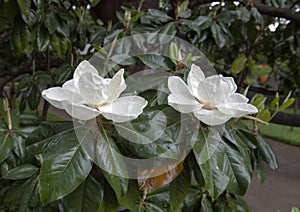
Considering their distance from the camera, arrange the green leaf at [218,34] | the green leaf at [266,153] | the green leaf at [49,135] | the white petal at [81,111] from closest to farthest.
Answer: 1. the white petal at [81,111]
2. the green leaf at [49,135]
3. the green leaf at [266,153]
4. the green leaf at [218,34]

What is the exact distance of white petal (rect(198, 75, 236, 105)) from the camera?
55 centimetres

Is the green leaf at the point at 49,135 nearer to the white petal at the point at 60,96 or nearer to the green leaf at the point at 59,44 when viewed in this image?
the white petal at the point at 60,96

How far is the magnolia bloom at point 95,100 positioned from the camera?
1.65 ft

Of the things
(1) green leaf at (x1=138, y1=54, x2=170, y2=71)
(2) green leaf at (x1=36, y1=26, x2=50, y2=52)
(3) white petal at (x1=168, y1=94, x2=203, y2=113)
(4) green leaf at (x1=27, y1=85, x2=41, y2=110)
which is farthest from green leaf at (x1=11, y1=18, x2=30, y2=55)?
(3) white petal at (x1=168, y1=94, x2=203, y2=113)

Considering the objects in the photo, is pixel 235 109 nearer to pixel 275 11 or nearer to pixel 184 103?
pixel 184 103

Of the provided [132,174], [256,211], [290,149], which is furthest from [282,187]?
[132,174]

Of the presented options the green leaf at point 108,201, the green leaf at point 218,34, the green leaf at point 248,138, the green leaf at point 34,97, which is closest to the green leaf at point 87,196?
the green leaf at point 108,201

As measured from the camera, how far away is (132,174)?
59 centimetres

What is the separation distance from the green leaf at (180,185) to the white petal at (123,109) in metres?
0.18

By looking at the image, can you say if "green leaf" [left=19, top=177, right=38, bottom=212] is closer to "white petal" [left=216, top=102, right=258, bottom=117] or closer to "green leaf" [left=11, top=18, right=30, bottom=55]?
"green leaf" [left=11, top=18, right=30, bottom=55]

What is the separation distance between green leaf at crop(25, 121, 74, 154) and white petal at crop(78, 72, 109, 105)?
0.10m

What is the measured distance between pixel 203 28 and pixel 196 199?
1.93ft

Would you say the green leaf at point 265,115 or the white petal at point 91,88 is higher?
the white petal at point 91,88

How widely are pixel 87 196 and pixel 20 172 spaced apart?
46 centimetres
